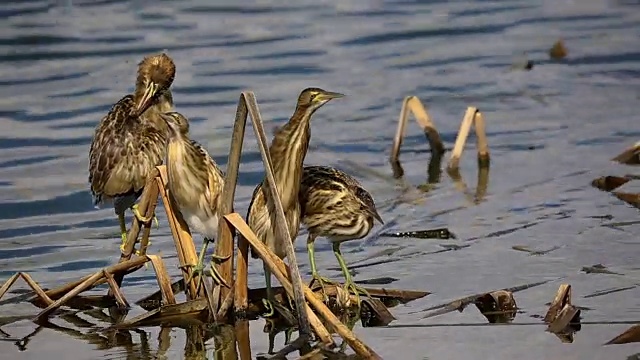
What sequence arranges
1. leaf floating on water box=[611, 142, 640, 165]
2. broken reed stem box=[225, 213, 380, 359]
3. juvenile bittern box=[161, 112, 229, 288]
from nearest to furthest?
broken reed stem box=[225, 213, 380, 359], juvenile bittern box=[161, 112, 229, 288], leaf floating on water box=[611, 142, 640, 165]

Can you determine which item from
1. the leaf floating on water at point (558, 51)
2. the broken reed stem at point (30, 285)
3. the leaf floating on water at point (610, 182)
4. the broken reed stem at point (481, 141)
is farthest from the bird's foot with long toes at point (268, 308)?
the leaf floating on water at point (558, 51)

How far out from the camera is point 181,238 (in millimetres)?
7746

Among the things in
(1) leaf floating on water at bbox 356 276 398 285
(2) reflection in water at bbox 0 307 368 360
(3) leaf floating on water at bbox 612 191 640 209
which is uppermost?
(2) reflection in water at bbox 0 307 368 360

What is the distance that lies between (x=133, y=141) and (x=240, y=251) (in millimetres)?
1771

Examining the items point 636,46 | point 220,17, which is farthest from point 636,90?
point 220,17

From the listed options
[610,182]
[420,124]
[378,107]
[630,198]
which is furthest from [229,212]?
[378,107]

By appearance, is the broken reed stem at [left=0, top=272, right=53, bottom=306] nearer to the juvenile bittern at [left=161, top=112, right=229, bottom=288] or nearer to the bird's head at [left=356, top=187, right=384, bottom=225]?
the juvenile bittern at [left=161, top=112, right=229, bottom=288]

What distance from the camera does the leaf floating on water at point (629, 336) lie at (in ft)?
23.1

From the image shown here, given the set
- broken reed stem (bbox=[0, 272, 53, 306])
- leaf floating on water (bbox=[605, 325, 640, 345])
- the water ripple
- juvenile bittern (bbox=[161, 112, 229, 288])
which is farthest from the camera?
the water ripple

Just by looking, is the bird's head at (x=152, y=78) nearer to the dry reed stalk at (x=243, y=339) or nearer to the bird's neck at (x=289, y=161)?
the bird's neck at (x=289, y=161)

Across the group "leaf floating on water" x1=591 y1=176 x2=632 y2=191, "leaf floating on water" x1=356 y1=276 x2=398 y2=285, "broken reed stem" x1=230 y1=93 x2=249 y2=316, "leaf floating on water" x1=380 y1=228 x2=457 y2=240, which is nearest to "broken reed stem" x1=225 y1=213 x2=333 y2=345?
"broken reed stem" x1=230 y1=93 x2=249 y2=316

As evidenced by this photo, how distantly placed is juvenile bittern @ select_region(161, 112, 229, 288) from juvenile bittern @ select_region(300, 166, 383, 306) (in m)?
0.54

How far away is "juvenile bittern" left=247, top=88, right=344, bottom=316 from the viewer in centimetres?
753

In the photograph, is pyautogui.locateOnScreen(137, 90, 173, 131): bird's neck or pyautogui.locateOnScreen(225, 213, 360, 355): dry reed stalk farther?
pyautogui.locateOnScreen(137, 90, 173, 131): bird's neck
